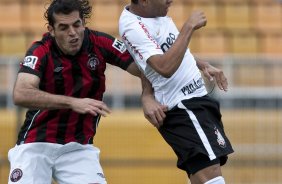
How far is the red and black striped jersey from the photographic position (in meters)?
6.33

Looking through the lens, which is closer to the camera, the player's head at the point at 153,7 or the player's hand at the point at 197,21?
→ the player's hand at the point at 197,21

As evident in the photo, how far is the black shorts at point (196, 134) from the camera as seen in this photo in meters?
6.27

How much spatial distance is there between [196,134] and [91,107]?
1.01 m

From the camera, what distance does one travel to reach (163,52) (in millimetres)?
6316

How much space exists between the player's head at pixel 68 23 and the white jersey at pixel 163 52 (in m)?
0.36

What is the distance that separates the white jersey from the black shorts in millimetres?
86

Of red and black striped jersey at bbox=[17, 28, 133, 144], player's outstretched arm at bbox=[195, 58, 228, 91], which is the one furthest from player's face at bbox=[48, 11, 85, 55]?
player's outstretched arm at bbox=[195, 58, 228, 91]

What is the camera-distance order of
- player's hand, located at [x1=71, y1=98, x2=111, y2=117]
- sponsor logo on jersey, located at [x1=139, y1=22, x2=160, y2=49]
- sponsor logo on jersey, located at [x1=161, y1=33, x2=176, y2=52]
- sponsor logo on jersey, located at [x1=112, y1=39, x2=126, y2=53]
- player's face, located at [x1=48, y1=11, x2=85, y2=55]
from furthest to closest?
sponsor logo on jersey, located at [x1=112, y1=39, x2=126, y2=53], sponsor logo on jersey, located at [x1=161, y1=33, x2=176, y2=52], sponsor logo on jersey, located at [x1=139, y1=22, x2=160, y2=49], player's face, located at [x1=48, y1=11, x2=85, y2=55], player's hand, located at [x1=71, y1=98, x2=111, y2=117]

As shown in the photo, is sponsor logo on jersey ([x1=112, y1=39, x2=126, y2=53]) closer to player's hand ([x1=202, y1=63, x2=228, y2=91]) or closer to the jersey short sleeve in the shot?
the jersey short sleeve

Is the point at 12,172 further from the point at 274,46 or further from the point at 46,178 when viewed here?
the point at 274,46

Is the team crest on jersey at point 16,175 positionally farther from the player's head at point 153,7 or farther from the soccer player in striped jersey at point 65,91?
the player's head at point 153,7

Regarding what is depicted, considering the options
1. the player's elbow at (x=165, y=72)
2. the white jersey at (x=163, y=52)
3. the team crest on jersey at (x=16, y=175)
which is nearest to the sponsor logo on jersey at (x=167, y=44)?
the white jersey at (x=163, y=52)

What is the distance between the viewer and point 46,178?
6445mm

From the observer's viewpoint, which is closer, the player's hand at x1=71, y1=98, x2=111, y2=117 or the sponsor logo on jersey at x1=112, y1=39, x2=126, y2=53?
the player's hand at x1=71, y1=98, x2=111, y2=117
